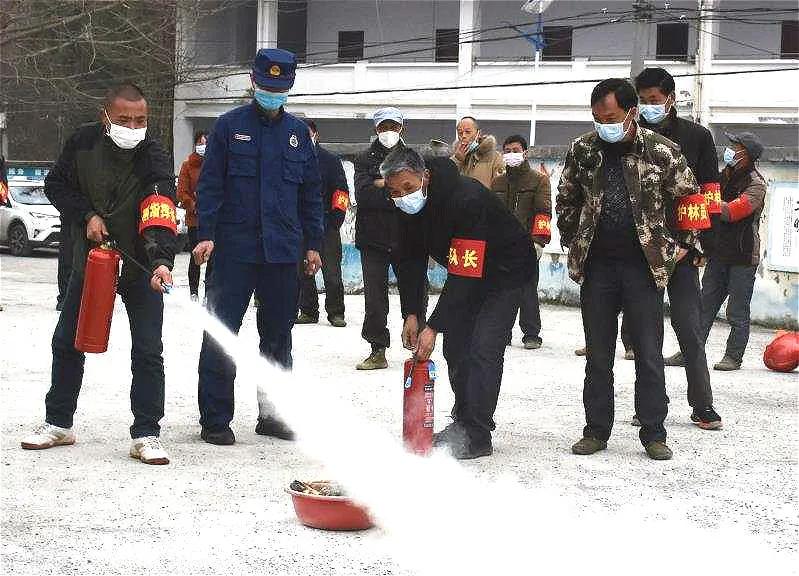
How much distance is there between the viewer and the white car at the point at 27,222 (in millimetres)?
26766

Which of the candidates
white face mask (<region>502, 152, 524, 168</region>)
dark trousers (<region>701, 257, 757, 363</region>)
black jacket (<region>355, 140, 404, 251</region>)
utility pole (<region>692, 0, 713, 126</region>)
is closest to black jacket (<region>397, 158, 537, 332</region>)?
black jacket (<region>355, 140, 404, 251</region>)

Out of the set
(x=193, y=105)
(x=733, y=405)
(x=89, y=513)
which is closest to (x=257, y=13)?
(x=193, y=105)

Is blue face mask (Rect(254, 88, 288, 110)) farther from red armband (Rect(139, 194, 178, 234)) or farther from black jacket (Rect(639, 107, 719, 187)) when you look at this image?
black jacket (Rect(639, 107, 719, 187))

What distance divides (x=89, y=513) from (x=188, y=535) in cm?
56

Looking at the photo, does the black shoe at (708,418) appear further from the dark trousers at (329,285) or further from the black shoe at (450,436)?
the dark trousers at (329,285)

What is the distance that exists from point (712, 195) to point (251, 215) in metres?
2.70

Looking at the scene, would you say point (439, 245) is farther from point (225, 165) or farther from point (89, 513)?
point (89, 513)

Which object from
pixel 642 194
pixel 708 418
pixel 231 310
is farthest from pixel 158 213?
pixel 708 418

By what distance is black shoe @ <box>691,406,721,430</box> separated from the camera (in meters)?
8.01

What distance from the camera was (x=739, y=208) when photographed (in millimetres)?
10227

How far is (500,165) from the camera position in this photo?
38.6 ft

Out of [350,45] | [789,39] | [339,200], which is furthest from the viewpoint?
[350,45]

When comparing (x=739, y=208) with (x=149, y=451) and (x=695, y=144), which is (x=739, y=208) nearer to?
(x=695, y=144)

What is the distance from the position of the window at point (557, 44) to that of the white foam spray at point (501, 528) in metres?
34.4
